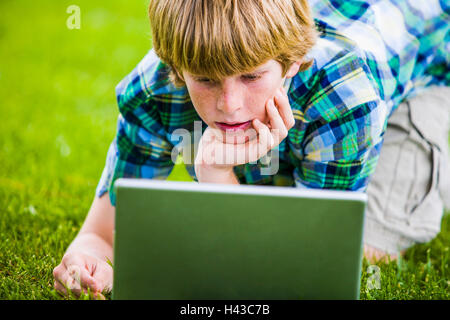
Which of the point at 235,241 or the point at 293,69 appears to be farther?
the point at 293,69

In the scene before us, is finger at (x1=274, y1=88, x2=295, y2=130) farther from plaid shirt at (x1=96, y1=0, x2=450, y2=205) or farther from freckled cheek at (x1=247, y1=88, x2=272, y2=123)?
plaid shirt at (x1=96, y1=0, x2=450, y2=205)

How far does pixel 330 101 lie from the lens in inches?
78.9

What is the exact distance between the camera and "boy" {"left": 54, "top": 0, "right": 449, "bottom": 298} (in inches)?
67.4

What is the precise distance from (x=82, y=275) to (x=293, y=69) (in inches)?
37.1

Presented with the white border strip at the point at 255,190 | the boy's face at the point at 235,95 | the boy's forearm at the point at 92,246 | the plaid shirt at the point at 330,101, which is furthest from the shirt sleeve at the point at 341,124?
the boy's forearm at the point at 92,246

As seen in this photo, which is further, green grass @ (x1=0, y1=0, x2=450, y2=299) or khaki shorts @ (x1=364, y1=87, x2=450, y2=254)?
khaki shorts @ (x1=364, y1=87, x2=450, y2=254)

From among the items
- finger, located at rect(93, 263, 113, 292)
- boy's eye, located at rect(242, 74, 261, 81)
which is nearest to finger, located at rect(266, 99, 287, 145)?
boy's eye, located at rect(242, 74, 261, 81)

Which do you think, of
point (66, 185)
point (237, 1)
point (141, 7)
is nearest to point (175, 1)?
point (237, 1)

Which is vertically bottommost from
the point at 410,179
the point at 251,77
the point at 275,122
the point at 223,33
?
the point at 410,179

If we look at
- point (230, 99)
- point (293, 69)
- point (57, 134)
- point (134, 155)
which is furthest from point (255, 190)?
point (57, 134)

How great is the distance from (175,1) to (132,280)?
0.81 meters

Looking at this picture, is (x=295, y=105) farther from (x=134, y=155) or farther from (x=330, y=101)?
(x=134, y=155)
